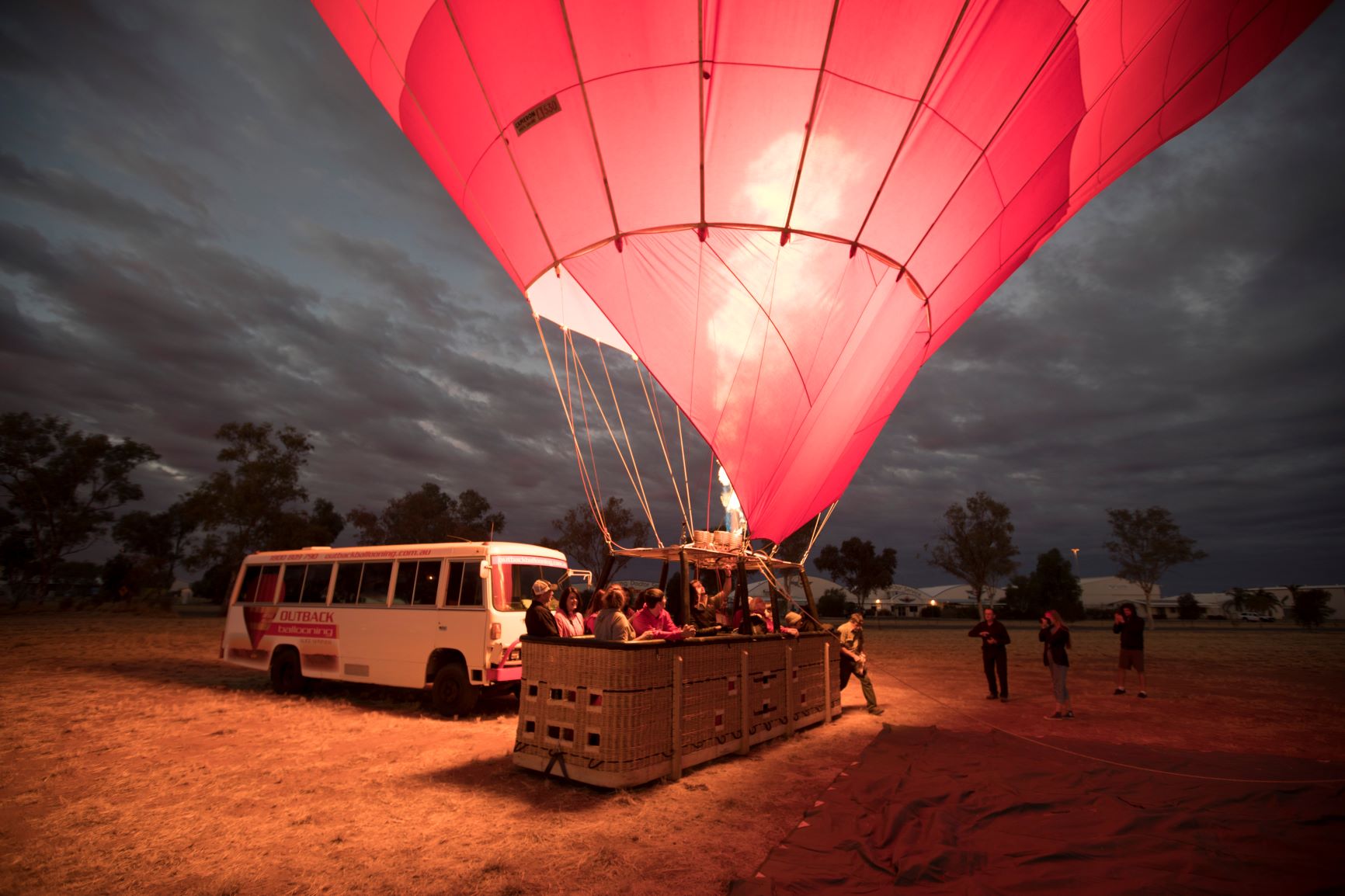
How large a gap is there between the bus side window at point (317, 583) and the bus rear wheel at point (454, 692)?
2569 mm

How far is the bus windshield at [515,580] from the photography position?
26.9 feet

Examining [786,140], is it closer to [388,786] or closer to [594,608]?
[594,608]

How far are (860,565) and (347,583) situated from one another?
1819 inches

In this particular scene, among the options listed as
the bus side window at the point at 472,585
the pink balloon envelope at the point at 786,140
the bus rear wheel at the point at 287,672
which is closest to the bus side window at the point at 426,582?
the bus side window at the point at 472,585

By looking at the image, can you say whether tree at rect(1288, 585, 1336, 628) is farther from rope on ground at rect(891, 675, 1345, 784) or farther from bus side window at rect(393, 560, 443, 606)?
bus side window at rect(393, 560, 443, 606)

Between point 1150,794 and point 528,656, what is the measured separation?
4881mm

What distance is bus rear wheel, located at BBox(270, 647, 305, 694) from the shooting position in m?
9.94

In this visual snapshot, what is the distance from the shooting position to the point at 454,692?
8234 millimetres

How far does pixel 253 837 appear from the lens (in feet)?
13.2

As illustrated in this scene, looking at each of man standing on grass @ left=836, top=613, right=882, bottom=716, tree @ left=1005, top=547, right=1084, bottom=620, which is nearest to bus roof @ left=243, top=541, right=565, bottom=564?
man standing on grass @ left=836, top=613, right=882, bottom=716

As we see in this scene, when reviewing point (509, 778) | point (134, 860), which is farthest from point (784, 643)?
point (134, 860)

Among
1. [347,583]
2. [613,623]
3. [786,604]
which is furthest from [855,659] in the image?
[347,583]

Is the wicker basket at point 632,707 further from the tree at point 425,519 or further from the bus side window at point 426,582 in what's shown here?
the tree at point 425,519

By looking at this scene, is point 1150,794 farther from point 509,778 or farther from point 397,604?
point 397,604
